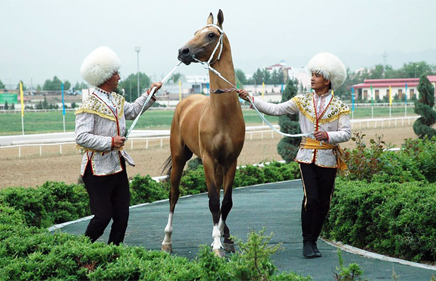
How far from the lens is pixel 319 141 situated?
6.73 m

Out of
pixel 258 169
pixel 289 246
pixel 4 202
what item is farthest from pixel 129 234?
pixel 258 169

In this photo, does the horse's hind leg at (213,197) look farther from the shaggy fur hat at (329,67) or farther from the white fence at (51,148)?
the white fence at (51,148)

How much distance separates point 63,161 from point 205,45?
1781cm

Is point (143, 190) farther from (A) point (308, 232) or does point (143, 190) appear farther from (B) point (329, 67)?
(B) point (329, 67)

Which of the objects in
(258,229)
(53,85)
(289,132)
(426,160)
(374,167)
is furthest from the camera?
(53,85)

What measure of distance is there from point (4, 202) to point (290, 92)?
1147cm

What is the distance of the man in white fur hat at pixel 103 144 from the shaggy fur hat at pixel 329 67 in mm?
1999

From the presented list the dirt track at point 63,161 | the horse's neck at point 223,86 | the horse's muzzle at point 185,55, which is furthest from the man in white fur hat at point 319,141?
the dirt track at point 63,161

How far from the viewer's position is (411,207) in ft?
21.2

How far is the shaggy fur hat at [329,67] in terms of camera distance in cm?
671

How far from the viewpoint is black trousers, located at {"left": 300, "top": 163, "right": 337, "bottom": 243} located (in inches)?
264

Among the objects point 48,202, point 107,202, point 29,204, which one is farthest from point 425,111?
point 107,202

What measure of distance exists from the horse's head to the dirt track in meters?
10.8


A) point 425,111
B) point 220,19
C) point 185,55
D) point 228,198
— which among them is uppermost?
point 220,19
